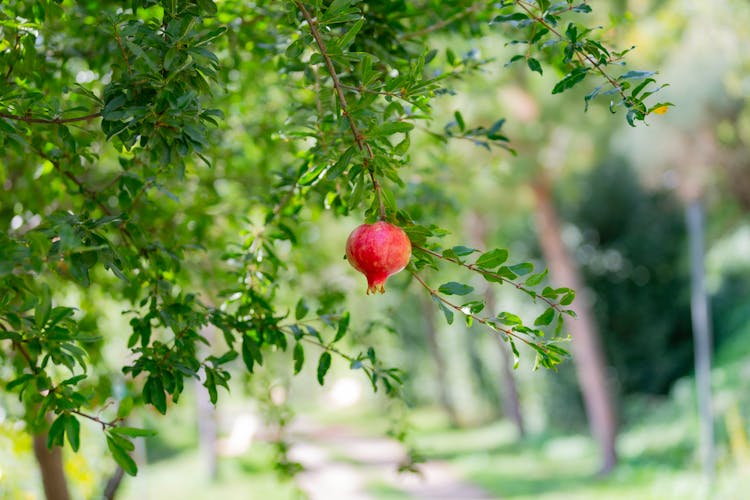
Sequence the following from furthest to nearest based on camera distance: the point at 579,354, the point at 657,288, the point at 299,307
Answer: the point at 657,288 → the point at 579,354 → the point at 299,307

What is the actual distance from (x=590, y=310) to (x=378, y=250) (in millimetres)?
10592

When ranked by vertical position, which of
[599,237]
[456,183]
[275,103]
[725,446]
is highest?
[599,237]

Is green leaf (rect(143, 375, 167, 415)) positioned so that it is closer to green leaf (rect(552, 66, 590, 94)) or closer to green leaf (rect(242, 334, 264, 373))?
green leaf (rect(242, 334, 264, 373))

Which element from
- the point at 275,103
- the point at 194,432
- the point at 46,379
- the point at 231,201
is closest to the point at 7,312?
the point at 46,379

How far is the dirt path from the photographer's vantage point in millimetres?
9844

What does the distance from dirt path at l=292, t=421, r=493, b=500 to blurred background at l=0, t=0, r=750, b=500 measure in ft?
0.21

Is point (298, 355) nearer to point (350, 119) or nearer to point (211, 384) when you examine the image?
point (211, 384)

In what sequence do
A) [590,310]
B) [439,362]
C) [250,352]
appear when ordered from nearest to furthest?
1. [250,352]
2. [590,310]
3. [439,362]

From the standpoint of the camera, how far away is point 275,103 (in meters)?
3.88

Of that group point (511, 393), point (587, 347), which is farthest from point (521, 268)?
point (511, 393)

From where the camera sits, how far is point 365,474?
11.7 m

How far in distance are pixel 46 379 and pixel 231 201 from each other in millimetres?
2240

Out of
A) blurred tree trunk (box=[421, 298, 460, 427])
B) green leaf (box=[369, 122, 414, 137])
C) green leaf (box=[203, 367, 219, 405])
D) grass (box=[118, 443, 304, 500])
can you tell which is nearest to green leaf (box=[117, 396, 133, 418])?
green leaf (box=[203, 367, 219, 405])

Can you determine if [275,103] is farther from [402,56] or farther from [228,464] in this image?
[228,464]
